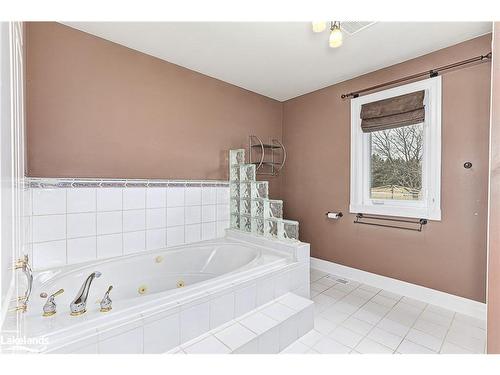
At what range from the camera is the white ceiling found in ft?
6.11

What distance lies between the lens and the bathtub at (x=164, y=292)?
1083 mm

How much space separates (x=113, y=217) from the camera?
2.06 metres

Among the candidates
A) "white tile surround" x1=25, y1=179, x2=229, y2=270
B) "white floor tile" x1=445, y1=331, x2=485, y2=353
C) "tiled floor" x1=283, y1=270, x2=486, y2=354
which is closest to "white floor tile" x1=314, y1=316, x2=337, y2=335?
"tiled floor" x1=283, y1=270, x2=486, y2=354

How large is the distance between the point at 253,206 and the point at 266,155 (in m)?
1.12

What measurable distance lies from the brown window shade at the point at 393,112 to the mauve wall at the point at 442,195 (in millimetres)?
195

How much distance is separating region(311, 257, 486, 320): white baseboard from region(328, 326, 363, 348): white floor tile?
3.19 feet

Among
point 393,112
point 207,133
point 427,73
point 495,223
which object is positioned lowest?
point 495,223

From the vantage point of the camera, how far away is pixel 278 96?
338 cm

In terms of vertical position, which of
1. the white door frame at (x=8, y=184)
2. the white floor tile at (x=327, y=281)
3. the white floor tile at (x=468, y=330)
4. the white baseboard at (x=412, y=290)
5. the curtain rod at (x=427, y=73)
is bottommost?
the white floor tile at (x=327, y=281)

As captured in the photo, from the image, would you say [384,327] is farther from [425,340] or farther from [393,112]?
[393,112]

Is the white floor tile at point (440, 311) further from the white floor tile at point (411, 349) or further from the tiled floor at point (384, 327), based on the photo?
the white floor tile at point (411, 349)

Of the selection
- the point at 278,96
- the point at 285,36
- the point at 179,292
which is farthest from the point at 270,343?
the point at 278,96

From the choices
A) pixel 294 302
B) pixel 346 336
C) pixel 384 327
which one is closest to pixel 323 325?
pixel 346 336

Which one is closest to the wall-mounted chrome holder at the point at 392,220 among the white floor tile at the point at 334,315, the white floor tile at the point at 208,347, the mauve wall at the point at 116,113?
the white floor tile at the point at 334,315
